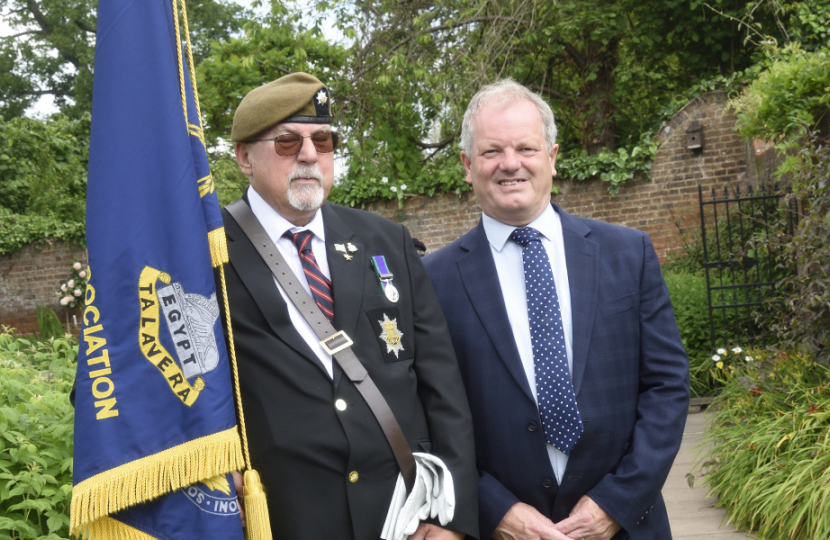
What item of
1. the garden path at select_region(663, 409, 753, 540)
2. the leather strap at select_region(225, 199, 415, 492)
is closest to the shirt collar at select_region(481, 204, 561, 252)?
the leather strap at select_region(225, 199, 415, 492)

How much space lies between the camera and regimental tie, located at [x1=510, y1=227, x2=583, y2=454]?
2271mm

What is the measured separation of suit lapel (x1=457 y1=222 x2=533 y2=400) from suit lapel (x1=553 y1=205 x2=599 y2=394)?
0.58 feet

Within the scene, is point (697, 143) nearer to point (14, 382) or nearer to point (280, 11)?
point (280, 11)

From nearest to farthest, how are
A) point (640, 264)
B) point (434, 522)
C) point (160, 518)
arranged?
point (160, 518), point (434, 522), point (640, 264)

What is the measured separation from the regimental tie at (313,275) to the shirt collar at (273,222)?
0.02m

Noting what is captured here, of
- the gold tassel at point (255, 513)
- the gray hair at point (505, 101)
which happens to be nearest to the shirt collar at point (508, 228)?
the gray hair at point (505, 101)

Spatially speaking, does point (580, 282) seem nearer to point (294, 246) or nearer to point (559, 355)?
point (559, 355)

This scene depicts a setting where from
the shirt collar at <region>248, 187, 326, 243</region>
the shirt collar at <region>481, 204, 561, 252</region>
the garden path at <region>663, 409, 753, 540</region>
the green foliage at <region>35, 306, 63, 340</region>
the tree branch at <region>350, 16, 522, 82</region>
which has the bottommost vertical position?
the garden path at <region>663, 409, 753, 540</region>

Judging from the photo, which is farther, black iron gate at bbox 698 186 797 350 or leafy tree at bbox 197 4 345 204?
leafy tree at bbox 197 4 345 204

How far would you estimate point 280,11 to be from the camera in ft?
34.8

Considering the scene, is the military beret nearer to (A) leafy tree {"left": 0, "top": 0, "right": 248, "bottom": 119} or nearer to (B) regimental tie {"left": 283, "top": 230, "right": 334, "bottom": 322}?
(B) regimental tie {"left": 283, "top": 230, "right": 334, "bottom": 322}

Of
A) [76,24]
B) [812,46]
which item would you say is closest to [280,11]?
[812,46]

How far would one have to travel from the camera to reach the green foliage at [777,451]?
3.69 metres

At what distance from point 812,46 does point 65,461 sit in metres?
9.23
